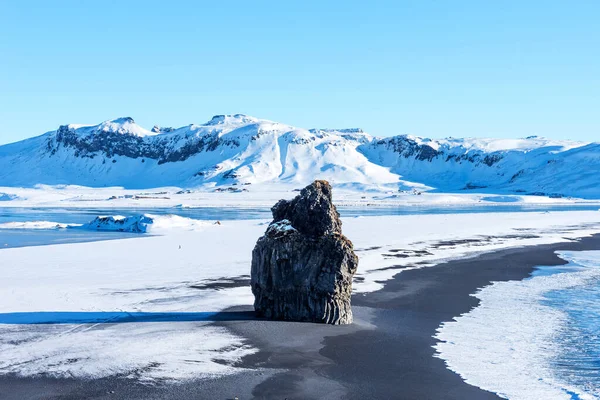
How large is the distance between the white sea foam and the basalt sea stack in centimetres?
241

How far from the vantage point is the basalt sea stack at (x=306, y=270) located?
532 inches

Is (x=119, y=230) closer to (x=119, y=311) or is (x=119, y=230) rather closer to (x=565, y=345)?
(x=119, y=311)

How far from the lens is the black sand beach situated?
9156 millimetres

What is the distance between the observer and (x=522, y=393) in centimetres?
935

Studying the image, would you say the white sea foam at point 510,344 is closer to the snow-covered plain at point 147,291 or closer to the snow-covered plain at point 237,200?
the snow-covered plain at point 147,291

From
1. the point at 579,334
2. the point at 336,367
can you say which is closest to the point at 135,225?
the point at 336,367

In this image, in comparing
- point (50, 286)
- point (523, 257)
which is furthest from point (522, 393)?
point (523, 257)

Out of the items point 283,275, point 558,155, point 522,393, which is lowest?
point 522,393

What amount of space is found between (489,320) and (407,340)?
300 centimetres

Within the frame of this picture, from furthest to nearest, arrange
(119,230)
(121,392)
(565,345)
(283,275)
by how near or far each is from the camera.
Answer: (119,230) < (283,275) < (565,345) < (121,392)

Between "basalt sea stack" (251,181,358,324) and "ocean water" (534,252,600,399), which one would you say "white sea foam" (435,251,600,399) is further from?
"basalt sea stack" (251,181,358,324)

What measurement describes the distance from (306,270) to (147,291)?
5902 mm

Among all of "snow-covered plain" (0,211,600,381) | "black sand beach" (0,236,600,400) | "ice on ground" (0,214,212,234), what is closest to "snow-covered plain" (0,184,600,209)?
"ice on ground" (0,214,212,234)

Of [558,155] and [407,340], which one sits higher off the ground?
[558,155]
